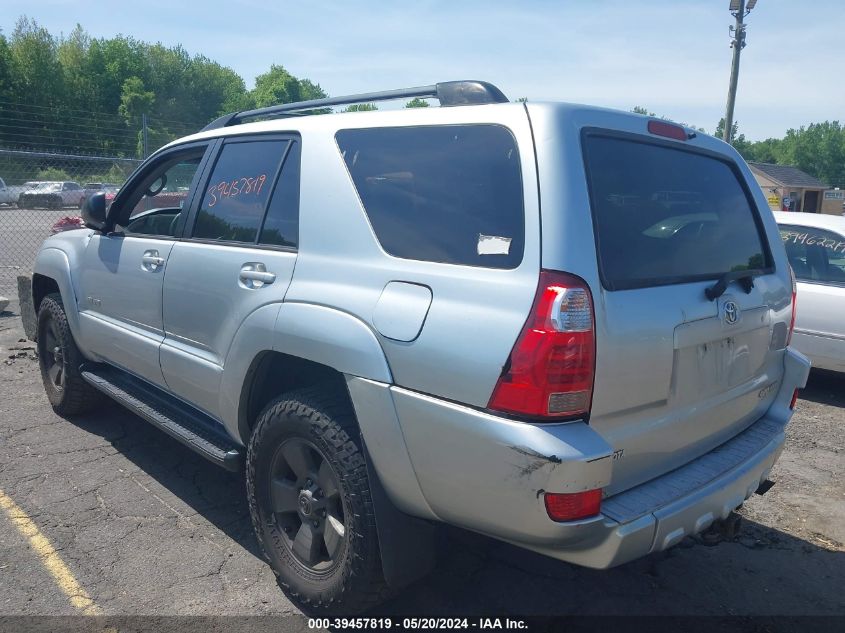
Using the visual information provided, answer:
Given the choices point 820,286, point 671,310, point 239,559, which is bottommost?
point 239,559

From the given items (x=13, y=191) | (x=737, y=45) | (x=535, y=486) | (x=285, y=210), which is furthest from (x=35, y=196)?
(x=737, y=45)

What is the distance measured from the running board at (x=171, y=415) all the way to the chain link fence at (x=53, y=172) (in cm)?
591

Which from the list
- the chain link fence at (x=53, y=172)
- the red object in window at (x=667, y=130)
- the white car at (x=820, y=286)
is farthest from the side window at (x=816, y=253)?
the chain link fence at (x=53, y=172)

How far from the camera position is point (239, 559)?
10.9 feet

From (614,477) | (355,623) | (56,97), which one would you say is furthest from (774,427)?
(56,97)

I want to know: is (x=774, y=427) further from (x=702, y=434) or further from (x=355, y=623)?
(x=355, y=623)

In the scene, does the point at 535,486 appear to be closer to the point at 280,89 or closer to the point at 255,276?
the point at 255,276

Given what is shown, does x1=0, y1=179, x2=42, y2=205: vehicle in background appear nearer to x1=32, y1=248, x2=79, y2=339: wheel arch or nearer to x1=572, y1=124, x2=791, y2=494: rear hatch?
x1=32, y1=248, x2=79, y2=339: wheel arch

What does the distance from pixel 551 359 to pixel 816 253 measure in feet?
17.4

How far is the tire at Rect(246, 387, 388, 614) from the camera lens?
255 cm

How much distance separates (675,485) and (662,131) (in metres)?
1.35

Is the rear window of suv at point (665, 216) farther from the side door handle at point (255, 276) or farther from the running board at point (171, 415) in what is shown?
the running board at point (171, 415)

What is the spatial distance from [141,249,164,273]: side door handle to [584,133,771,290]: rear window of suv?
239cm

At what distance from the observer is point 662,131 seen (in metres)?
2.77
